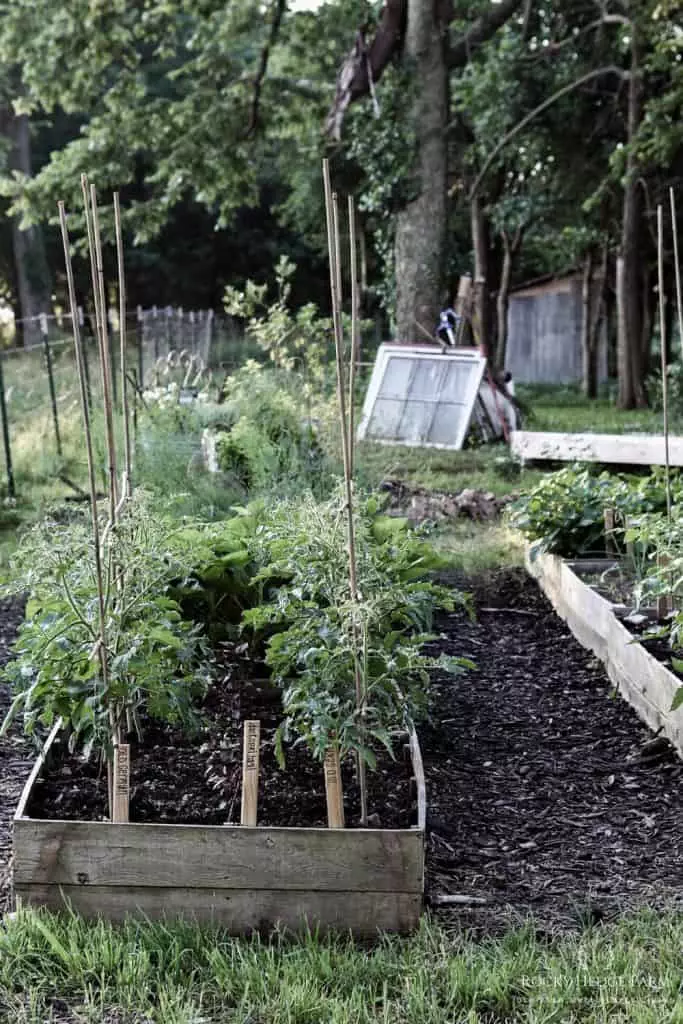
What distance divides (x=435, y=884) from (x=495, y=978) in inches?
22.7

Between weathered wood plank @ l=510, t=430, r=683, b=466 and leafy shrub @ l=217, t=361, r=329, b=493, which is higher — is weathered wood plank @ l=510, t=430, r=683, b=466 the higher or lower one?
the lower one

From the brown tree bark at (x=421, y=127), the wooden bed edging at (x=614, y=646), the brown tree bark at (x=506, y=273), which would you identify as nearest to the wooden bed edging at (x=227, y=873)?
the wooden bed edging at (x=614, y=646)

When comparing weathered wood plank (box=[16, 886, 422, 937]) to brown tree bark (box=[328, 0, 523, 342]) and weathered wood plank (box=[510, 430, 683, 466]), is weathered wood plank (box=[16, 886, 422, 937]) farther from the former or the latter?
brown tree bark (box=[328, 0, 523, 342])

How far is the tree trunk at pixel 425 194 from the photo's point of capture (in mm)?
12984

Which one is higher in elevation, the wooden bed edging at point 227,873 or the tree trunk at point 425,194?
the tree trunk at point 425,194

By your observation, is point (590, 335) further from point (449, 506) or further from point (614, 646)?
point (614, 646)

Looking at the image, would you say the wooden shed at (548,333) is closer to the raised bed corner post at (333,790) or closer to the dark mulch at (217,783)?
the dark mulch at (217,783)

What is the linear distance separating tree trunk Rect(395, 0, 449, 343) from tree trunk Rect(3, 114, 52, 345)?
12.7 meters

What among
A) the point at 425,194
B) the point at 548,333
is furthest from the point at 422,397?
the point at 548,333

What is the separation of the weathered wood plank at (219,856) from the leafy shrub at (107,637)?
0.85 feet

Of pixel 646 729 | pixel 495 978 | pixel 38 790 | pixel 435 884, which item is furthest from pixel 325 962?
pixel 646 729

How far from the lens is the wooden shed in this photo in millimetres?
23531

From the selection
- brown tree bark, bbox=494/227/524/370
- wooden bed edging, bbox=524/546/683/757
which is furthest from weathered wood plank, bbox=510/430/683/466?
brown tree bark, bbox=494/227/524/370

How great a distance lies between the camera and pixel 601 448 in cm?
881
